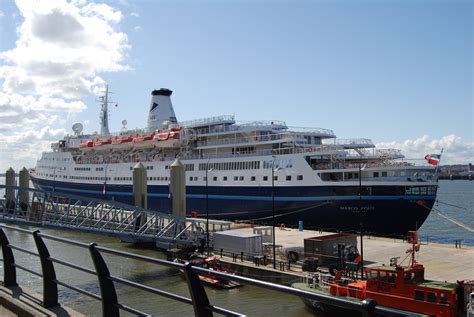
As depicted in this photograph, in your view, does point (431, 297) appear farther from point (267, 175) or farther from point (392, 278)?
point (267, 175)

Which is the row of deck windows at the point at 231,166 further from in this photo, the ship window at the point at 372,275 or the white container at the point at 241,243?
the ship window at the point at 372,275

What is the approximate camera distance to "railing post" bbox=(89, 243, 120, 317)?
15.9 ft

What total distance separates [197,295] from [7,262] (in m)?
4.39

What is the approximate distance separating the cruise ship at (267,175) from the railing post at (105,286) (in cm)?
2315

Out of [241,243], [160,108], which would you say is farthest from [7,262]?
[160,108]

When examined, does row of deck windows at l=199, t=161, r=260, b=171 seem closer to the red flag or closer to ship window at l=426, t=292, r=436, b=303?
the red flag

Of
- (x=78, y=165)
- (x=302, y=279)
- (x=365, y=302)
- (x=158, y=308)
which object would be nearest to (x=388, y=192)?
(x=302, y=279)

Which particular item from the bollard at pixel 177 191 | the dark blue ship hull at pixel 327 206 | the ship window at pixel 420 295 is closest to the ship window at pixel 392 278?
A: the ship window at pixel 420 295

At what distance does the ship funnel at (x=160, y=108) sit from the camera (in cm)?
6638

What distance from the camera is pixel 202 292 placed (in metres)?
3.78

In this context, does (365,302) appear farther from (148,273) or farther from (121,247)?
(121,247)

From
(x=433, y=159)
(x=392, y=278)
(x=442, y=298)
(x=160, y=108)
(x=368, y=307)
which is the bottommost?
(x=442, y=298)

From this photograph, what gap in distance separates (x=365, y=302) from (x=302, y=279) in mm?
21375

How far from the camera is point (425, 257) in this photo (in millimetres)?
26875
